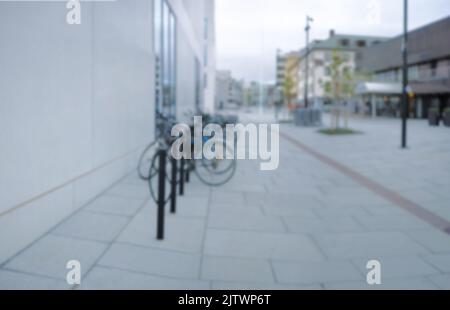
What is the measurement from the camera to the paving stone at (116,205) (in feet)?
18.1

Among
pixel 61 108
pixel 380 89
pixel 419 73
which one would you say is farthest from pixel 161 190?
pixel 419 73

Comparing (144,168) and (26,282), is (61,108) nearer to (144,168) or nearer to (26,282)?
(26,282)

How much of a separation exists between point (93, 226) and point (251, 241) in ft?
5.93

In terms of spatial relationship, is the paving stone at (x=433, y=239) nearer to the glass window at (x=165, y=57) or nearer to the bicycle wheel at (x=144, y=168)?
the bicycle wheel at (x=144, y=168)

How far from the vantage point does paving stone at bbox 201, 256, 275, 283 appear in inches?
140

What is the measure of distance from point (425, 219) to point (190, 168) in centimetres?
393

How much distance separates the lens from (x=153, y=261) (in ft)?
12.7

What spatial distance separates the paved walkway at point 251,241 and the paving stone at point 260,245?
0.01 metres

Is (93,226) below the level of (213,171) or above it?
below

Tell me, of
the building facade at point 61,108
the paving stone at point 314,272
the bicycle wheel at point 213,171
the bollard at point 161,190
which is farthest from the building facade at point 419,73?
the bollard at point 161,190

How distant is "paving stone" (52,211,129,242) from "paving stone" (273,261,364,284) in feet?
6.05

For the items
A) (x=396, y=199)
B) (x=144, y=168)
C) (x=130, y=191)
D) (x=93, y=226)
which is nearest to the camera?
(x=93, y=226)
